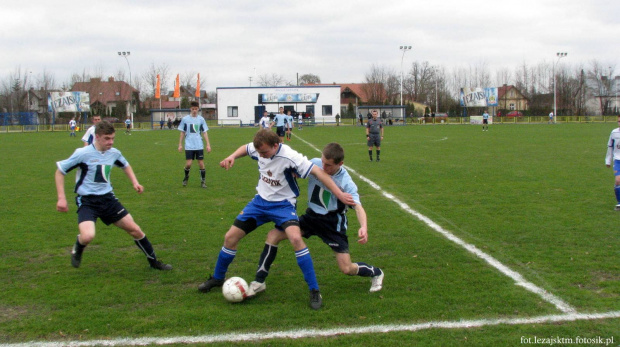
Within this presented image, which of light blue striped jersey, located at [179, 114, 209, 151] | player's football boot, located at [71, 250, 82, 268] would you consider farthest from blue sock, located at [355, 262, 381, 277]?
light blue striped jersey, located at [179, 114, 209, 151]

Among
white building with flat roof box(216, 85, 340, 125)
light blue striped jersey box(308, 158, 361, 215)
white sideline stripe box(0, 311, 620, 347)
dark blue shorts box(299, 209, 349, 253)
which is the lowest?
white sideline stripe box(0, 311, 620, 347)

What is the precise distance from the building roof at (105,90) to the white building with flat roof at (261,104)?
23937 mm

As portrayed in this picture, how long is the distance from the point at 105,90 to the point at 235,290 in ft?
317

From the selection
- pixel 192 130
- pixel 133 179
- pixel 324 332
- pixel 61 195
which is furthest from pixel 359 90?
pixel 324 332

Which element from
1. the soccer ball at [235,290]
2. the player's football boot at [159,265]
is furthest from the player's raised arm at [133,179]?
the soccer ball at [235,290]

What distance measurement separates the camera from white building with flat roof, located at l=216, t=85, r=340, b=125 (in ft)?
224

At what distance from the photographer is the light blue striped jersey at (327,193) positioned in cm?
495

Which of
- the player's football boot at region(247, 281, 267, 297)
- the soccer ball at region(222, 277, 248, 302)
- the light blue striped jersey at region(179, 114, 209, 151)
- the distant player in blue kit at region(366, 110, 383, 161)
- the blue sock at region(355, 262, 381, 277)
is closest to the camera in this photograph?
the soccer ball at region(222, 277, 248, 302)

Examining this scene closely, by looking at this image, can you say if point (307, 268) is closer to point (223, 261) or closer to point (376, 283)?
point (376, 283)

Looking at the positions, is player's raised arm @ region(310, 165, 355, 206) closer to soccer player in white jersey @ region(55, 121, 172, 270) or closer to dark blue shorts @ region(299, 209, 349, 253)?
dark blue shorts @ region(299, 209, 349, 253)

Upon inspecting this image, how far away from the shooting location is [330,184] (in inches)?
183

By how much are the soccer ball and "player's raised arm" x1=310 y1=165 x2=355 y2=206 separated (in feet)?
4.18

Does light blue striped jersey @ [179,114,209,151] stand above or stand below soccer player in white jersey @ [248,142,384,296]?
above

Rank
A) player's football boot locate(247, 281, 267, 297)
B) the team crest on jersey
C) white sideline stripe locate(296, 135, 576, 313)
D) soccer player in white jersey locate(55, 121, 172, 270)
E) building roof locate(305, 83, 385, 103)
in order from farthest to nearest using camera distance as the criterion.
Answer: building roof locate(305, 83, 385, 103) < the team crest on jersey < soccer player in white jersey locate(55, 121, 172, 270) < player's football boot locate(247, 281, 267, 297) < white sideline stripe locate(296, 135, 576, 313)
